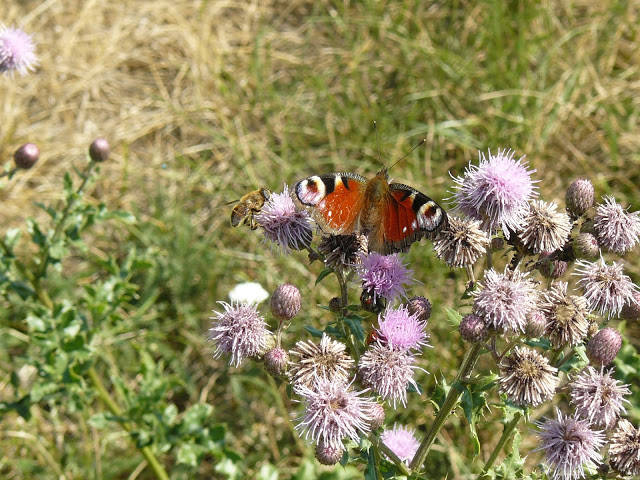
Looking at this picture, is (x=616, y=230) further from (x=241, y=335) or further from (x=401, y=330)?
(x=241, y=335)

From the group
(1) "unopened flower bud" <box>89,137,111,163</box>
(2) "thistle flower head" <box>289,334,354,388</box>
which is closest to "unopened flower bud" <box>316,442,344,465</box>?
(2) "thistle flower head" <box>289,334,354,388</box>

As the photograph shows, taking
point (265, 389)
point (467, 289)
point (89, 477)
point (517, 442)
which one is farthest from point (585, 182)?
point (89, 477)

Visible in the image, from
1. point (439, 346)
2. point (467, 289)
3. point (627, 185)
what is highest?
point (627, 185)

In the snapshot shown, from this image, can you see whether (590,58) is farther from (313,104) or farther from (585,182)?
(585,182)

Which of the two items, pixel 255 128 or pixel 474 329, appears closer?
pixel 474 329

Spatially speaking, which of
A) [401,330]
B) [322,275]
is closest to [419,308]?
[401,330]

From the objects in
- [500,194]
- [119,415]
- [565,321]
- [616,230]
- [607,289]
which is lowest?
[119,415]
